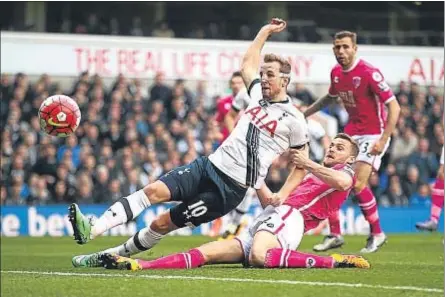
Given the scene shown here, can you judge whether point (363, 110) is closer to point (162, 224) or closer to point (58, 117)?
point (162, 224)

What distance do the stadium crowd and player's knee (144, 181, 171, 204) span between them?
9.91m

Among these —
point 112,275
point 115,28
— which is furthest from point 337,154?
point 115,28

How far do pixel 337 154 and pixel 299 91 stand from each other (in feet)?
43.5

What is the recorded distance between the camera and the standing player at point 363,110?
1364cm

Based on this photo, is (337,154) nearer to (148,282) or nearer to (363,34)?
(148,282)

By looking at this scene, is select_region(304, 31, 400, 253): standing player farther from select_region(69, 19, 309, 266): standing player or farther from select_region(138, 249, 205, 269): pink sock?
select_region(138, 249, 205, 269): pink sock

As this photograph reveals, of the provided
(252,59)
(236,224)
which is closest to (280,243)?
(252,59)

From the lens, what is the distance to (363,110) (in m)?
14.1

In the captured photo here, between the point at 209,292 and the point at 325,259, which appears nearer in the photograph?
the point at 209,292

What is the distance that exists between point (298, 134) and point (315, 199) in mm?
863

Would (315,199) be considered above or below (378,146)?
below

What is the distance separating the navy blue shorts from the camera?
34.0ft

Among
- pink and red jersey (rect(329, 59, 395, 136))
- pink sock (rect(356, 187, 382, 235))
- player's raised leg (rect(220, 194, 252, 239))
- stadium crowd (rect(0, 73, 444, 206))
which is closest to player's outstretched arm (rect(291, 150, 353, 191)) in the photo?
pink and red jersey (rect(329, 59, 395, 136))

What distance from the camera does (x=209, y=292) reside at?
27.5 ft
